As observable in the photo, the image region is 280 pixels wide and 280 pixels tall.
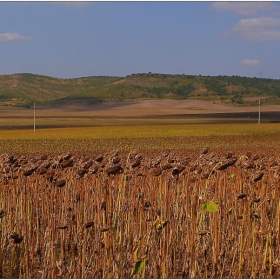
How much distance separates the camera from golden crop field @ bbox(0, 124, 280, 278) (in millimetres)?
6633

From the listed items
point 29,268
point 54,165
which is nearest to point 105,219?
point 29,268

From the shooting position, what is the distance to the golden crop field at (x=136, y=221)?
6633mm

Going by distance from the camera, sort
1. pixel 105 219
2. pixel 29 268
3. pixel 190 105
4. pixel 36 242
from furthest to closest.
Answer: pixel 190 105 < pixel 36 242 < pixel 29 268 < pixel 105 219

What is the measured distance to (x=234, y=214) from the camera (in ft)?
25.4

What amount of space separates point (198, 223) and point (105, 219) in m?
1.87

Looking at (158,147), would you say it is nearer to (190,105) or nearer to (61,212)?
(61,212)

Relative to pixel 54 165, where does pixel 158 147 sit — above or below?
below

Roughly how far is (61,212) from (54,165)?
0.60 meters

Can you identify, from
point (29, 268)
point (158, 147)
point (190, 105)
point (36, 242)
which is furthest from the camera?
point (190, 105)

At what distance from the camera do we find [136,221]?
24.4 feet

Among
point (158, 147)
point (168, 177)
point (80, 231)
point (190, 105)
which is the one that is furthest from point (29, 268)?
point (190, 105)

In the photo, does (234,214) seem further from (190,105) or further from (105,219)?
(190,105)

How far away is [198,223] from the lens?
309 inches

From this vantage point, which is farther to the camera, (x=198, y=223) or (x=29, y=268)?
(x=198, y=223)
